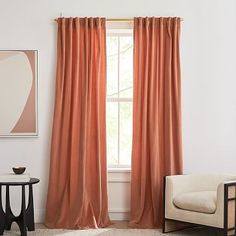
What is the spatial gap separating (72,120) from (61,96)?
12.8 inches

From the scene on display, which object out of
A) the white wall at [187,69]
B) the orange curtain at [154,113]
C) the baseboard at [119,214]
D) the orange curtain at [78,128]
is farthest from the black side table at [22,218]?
the orange curtain at [154,113]

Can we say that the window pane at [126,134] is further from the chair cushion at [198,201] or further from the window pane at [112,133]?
the chair cushion at [198,201]

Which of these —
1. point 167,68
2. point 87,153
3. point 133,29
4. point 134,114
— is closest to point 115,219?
point 87,153

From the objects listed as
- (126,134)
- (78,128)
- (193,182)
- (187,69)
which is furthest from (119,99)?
(193,182)

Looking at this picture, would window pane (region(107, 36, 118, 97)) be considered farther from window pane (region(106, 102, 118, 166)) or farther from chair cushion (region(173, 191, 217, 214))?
chair cushion (region(173, 191, 217, 214))

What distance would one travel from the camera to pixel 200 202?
17.6ft

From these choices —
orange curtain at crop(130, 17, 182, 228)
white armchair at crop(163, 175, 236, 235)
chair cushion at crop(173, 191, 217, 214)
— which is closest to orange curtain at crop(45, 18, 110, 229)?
orange curtain at crop(130, 17, 182, 228)

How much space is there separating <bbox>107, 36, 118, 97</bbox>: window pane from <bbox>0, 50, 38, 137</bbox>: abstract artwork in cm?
96

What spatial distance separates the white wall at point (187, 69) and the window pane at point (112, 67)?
42 centimetres

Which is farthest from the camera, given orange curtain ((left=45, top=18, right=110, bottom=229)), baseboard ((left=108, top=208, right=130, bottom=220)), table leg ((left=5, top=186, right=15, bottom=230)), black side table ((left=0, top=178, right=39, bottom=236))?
baseboard ((left=108, top=208, right=130, bottom=220))

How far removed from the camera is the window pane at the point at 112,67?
6578 mm

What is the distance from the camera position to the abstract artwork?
6.25 meters

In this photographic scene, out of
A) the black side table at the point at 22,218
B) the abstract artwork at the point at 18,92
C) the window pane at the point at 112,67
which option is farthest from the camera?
the window pane at the point at 112,67

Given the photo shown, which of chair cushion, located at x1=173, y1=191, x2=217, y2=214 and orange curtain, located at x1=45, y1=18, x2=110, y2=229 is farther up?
orange curtain, located at x1=45, y1=18, x2=110, y2=229
